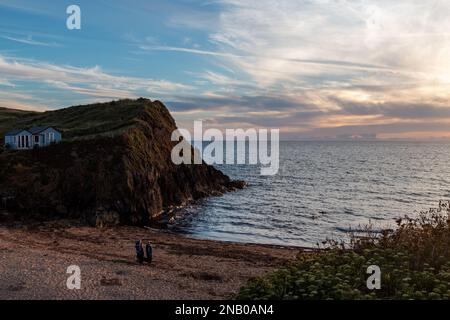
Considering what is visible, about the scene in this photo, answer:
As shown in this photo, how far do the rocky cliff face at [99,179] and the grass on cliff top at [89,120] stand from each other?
1.05 metres

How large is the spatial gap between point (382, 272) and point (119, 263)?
2037 cm

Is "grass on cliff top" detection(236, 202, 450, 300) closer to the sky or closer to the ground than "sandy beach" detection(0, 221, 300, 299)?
closer to the sky

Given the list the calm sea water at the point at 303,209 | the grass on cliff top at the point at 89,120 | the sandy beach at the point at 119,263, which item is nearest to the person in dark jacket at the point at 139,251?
the sandy beach at the point at 119,263

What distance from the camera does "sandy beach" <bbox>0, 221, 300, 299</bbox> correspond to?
75.1 feet

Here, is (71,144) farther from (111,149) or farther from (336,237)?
(336,237)

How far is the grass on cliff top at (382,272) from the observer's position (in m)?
12.4

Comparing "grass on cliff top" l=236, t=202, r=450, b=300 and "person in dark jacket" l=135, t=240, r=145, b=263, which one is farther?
"person in dark jacket" l=135, t=240, r=145, b=263

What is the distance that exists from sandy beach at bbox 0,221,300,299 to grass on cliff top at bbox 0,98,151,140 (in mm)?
20376

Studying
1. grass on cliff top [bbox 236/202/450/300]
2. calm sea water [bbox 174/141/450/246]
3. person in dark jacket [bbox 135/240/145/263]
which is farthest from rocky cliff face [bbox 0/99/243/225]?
grass on cliff top [bbox 236/202/450/300]

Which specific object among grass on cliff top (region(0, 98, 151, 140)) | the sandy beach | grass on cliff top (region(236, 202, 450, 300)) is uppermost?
grass on cliff top (region(0, 98, 151, 140))

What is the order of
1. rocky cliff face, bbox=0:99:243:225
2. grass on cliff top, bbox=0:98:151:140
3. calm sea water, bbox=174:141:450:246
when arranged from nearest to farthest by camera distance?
rocky cliff face, bbox=0:99:243:225, calm sea water, bbox=174:141:450:246, grass on cliff top, bbox=0:98:151:140

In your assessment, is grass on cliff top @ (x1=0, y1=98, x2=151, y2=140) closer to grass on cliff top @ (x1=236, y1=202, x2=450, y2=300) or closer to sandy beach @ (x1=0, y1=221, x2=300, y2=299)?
sandy beach @ (x1=0, y1=221, x2=300, y2=299)

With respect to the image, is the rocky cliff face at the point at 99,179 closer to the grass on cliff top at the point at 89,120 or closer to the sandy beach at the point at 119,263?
the grass on cliff top at the point at 89,120
